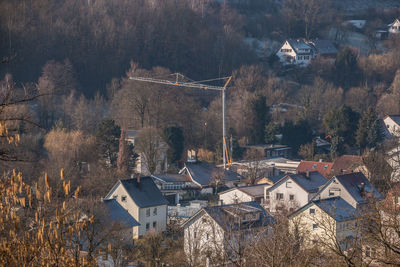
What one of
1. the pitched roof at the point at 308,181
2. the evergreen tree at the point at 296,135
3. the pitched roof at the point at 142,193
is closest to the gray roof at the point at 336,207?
the pitched roof at the point at 308,181

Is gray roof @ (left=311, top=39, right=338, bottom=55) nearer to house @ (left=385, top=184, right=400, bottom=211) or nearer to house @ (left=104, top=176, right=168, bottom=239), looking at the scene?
house @ (left=104, top=176, right=168, bottom=239)

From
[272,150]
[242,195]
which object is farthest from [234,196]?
[272,150]

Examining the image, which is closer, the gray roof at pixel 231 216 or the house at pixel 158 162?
the gray roof at pixel 231 216

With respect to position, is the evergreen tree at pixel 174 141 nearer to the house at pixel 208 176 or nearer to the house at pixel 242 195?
the house at pixel 208 176

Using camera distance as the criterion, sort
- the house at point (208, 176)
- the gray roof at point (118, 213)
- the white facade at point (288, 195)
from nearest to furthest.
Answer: the gray roof at point (118, 213) < the white facade at point (288, 195) < the house at point (208, 176)

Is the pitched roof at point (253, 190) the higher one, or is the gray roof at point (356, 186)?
the gray roof at point (356, 186)

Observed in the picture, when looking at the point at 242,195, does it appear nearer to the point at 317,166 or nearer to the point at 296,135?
the point at 317,166
